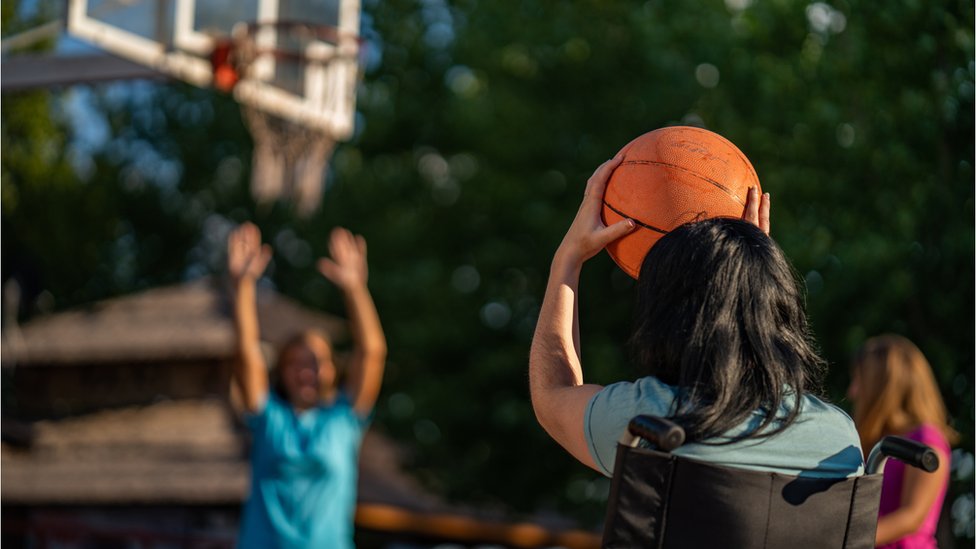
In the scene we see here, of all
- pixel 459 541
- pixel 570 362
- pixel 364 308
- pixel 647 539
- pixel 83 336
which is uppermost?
pixel 570 362

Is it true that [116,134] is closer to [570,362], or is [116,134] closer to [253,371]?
[253,371]

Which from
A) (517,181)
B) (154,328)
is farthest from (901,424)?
(154,328)

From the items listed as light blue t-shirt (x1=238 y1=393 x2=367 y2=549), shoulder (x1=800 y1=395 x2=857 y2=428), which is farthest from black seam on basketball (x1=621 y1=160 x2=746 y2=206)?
light blue t-shirt (x1=238 y1=393 x2=367 y2=549)

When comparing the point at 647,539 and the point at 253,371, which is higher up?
the point at 647,539

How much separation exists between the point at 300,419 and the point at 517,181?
14439 mm

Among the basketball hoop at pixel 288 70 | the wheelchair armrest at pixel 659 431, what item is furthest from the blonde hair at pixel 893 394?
the basketball hoop at pixel 288 70

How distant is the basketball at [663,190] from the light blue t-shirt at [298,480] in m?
3.22

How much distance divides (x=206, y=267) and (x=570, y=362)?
96.3ft

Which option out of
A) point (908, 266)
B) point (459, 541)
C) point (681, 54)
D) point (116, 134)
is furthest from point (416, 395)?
point (116, 134)

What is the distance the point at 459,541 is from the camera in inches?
840

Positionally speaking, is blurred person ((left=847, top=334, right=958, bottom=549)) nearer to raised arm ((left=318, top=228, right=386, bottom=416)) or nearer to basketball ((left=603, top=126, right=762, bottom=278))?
basketball ((left=603, top=126, right=762, bottom=278))

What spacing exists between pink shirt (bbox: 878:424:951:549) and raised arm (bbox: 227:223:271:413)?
296cm

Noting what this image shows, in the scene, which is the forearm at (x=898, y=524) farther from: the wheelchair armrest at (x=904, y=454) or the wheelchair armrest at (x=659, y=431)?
the wheelchair armrest at (x=659, y=431)

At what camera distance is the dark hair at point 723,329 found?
298cm
